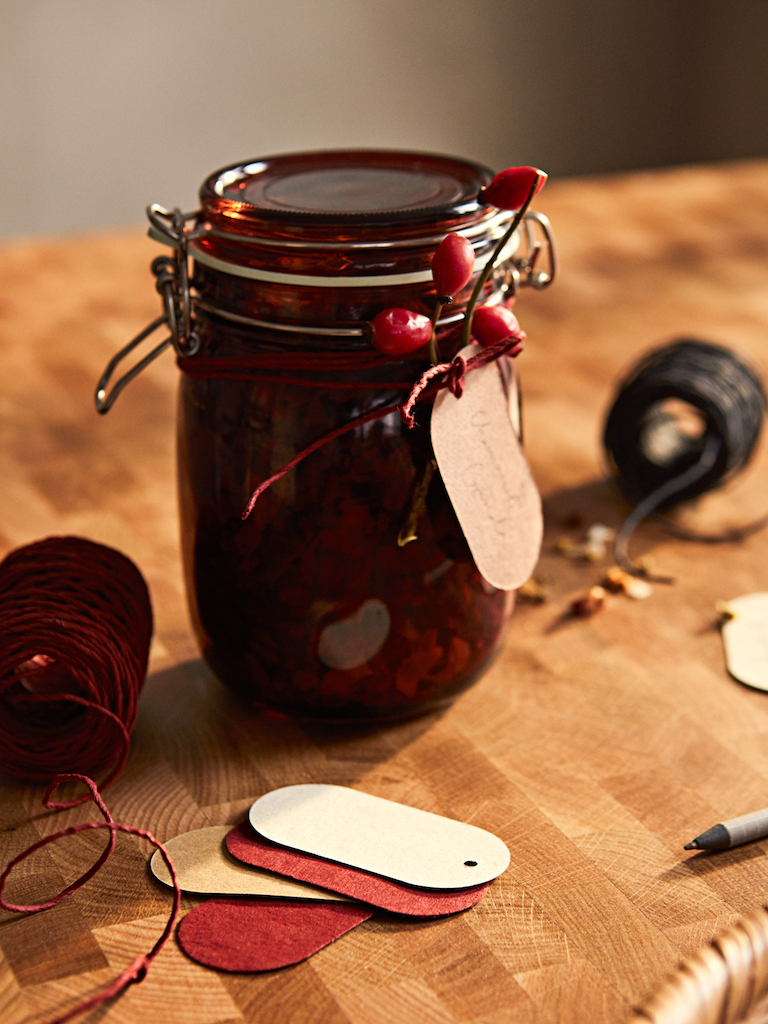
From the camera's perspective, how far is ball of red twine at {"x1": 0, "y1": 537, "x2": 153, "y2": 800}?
592 millimetres

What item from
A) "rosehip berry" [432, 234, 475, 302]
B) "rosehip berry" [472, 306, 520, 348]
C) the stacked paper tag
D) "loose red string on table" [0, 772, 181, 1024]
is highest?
"rosehip berry" [432, 234, 475, 302]

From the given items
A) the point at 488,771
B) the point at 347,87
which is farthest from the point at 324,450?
the point at 347,87

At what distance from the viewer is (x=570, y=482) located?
101cm

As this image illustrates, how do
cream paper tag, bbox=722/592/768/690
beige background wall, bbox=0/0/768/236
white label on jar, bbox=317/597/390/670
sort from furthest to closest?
beige background wall, bbox=0/0/768/236 < cream paper tag, bbox=722/592/768/690 < white label on jar, bbox=317/597/390/670

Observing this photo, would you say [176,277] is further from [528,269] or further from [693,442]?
[693,442]

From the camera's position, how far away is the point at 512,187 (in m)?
0.57

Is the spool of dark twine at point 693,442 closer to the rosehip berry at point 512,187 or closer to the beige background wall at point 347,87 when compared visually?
the rosehip berry at point 512,187

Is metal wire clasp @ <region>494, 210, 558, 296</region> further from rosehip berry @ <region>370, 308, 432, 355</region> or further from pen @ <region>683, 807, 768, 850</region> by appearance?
pen @ <region>683, 807, 768, 850</region>

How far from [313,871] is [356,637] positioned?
0.13 meters

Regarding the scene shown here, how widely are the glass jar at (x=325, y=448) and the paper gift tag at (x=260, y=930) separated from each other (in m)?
0.14

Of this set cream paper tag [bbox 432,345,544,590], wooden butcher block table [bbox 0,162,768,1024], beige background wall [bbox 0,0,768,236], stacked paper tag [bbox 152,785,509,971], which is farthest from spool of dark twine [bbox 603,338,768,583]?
beige background wall [bbox 0,0,768,236]

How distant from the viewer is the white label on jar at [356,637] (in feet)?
2.02

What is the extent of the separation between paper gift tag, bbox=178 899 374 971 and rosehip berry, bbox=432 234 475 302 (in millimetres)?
310

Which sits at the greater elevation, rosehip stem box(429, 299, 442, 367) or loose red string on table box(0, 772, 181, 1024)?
rosehip stem box(429, 299, 442, 367)
